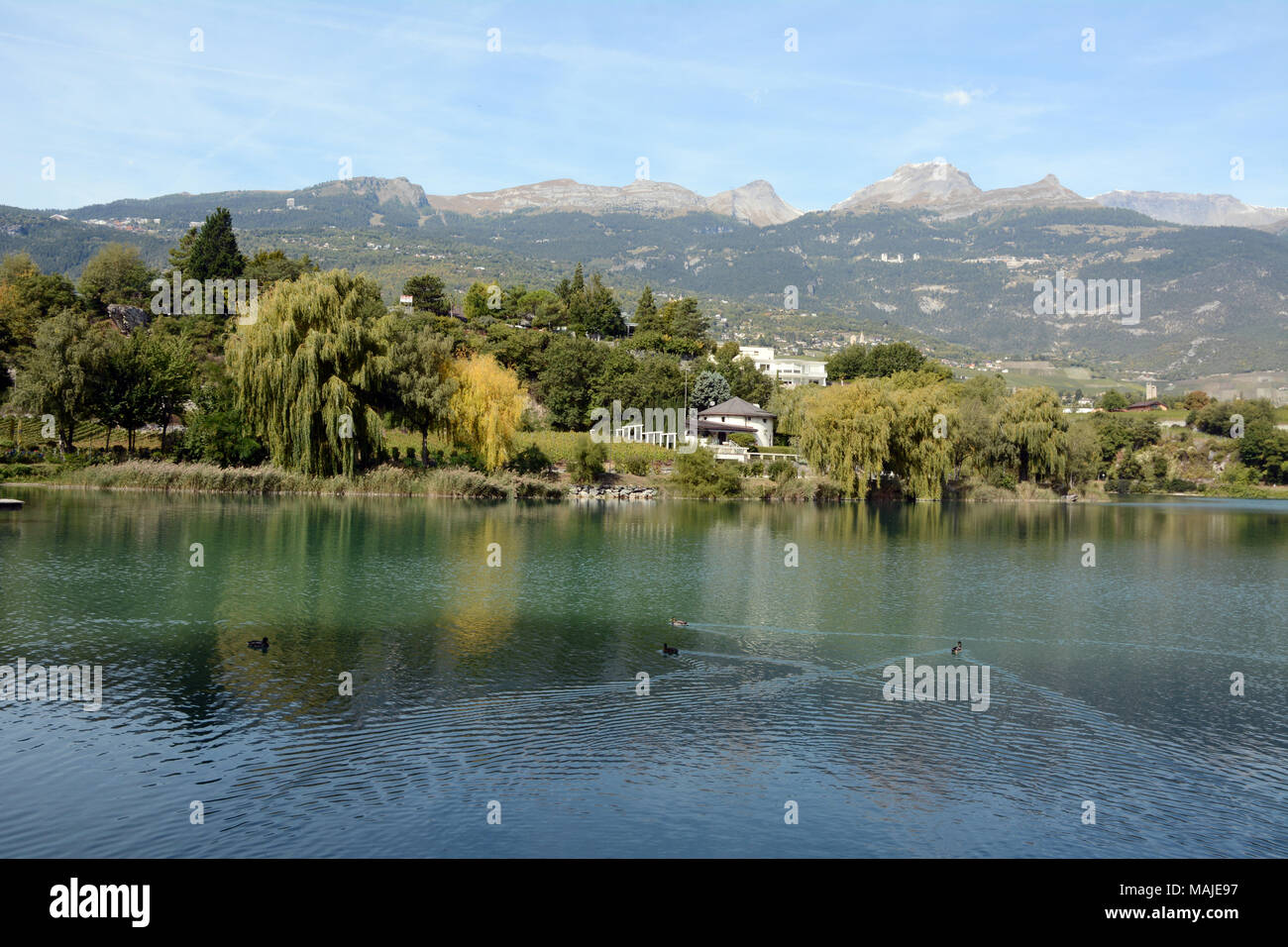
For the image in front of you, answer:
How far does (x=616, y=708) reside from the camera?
15.8m

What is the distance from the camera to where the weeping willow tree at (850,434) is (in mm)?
64375

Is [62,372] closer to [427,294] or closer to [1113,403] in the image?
[427,294]

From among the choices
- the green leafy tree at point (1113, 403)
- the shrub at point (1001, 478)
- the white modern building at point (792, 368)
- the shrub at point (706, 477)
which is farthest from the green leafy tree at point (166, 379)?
the green leafy tree at point (1113, 403)

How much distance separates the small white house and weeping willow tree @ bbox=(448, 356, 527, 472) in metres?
A: 31.8

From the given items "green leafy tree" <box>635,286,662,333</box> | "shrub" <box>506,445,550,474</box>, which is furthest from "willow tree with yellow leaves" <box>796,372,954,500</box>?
"green leafy tree" <box>635,286,662,333</box>

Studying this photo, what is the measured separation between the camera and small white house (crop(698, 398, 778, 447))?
9044 centimetres

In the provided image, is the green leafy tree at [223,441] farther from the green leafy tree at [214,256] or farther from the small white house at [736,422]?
the small white house at [736,422]

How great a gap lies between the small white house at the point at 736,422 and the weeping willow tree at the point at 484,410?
31791mm

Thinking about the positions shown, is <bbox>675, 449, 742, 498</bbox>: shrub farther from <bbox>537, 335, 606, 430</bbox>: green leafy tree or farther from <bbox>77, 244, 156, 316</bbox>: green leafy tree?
<bbox>77, 244, 156, 316</bbox>: green leafy tree

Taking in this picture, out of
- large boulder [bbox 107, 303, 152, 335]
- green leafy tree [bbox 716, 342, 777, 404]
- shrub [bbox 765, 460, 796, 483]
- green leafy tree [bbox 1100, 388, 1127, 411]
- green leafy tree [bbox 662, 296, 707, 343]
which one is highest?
green leafy tree [bbox 662, 296, 707, 343]

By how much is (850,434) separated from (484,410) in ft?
82.0
